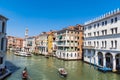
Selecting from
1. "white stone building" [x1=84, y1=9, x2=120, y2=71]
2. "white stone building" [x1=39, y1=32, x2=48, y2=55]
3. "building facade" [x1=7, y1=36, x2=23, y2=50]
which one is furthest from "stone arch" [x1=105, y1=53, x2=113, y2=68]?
"building facade" [x1=7, y1=36, x2=23, y2=50]

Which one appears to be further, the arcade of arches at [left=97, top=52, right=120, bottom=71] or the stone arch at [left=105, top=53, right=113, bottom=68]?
the stone arch at [left=105, top=53, right=113, bottom=68]

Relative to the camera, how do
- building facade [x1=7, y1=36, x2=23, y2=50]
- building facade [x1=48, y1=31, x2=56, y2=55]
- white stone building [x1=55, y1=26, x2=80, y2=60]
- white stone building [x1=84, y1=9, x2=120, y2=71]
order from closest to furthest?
white stone building [x1=84, y1=9, x2=120, y2=71] < white stone building [x1=55, y1=26, x2=80, y2=60] < building facade [x1=48, y1=31, x2=56, y2=55] < building facade [x1=7, y1=36, x2=23, y2=50]

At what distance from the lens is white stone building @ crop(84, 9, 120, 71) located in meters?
31.3

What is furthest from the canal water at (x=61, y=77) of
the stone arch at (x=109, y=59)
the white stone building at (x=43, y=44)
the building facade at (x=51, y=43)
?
the white stone building at (x=43, y=44)

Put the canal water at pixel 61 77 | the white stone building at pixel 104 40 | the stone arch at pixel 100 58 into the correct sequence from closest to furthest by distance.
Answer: the canal water at pixel 61 77 → the white stone building at pixel 104 40 → the stone arch at pixel 100 58

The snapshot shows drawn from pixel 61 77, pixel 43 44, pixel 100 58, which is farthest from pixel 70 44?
pixel 61 77

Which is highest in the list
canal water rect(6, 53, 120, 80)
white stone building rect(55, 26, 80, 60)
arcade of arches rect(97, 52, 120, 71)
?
white stone building rect(55, 26, 80, 60)

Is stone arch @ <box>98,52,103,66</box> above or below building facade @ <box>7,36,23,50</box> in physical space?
below

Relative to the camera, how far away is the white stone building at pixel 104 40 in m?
31.3

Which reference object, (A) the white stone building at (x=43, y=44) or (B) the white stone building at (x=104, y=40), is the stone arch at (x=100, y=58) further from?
(A) the white stone building at (x=43, y=44)

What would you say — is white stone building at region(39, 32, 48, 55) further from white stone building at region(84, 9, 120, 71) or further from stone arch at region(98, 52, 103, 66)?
stone arch at region(98, 52, 103, 66)

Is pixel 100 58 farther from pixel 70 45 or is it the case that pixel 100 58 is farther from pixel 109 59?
pixel 70 45

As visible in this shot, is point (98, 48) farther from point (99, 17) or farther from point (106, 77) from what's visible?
point (106, 77)

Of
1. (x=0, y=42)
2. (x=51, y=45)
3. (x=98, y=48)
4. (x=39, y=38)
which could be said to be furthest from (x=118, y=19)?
(x=39, y=38)
